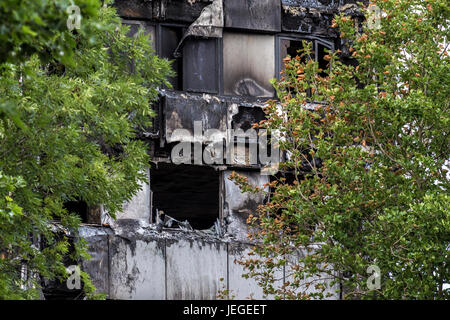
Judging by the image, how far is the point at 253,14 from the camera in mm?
30781

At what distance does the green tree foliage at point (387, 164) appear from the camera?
65.8ft

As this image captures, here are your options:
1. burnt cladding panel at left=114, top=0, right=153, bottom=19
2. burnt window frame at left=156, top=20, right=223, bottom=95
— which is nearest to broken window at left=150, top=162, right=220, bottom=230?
burnt window frame at left=156, top=20, right=223, bottom=95

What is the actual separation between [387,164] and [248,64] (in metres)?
9.80

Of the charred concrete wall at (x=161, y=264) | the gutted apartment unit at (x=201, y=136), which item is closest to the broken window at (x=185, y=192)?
the gutted apartment unit at (x=201, y=136)

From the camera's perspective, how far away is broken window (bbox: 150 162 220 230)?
30.9 metres

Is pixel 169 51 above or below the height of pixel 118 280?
above

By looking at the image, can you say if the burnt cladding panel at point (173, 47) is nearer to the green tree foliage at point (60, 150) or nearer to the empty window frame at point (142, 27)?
the empty window frame at point (142, 27)

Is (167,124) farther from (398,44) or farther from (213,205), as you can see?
(213,205)

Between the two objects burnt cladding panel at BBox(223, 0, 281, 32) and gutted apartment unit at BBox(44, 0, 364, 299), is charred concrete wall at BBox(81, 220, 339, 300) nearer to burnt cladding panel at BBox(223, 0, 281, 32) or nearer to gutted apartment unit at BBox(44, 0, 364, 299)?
gutted apartment unit at BBox(44, 0, 364, 299)

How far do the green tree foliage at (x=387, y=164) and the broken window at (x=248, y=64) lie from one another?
7241 mm

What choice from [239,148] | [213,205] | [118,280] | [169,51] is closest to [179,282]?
[118,280]

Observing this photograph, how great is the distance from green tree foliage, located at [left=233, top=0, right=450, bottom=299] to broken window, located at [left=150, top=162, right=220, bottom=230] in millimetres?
8059

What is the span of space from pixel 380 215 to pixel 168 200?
1883 cm

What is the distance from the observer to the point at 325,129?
75.8 feet
